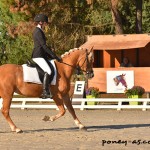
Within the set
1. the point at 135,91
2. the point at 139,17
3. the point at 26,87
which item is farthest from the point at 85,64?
the point at 139,17

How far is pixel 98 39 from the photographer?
1053 inches

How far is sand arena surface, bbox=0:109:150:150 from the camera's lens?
11211 millimetres

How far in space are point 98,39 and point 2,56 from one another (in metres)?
26.9

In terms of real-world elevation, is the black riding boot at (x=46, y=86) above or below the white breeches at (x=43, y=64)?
below

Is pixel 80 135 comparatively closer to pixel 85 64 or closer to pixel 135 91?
pixel 85 64

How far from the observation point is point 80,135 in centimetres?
1315

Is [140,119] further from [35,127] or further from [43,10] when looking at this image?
[43,10]

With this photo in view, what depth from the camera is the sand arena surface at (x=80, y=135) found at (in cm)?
1121

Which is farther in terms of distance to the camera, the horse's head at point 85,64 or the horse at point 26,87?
the horse's head at point 85,64

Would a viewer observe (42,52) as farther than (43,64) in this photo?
Yes

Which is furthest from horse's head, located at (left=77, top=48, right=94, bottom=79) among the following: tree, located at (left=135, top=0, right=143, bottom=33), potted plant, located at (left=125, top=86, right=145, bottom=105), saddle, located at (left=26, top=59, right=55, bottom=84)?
tree, located at (left=135, top=0, right=143, bottom=33)

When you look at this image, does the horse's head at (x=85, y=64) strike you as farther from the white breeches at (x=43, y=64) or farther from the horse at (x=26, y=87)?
the white breeches at (x=43, y=64)

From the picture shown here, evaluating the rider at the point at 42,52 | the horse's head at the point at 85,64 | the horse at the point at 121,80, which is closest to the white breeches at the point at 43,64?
the rider at the point at 42,52

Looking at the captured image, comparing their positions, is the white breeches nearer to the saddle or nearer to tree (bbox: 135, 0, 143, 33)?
the saddle
